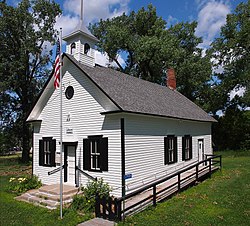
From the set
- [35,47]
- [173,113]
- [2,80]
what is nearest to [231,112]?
[173,113]

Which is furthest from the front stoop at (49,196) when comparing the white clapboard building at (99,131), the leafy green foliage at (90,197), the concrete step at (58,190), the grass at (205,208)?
the grass at (205,208)

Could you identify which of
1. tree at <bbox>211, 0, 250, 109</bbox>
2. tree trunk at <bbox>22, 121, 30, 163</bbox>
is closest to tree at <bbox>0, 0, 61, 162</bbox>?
tree trunk at <bbox>22, 121, 30, 163</bbox>

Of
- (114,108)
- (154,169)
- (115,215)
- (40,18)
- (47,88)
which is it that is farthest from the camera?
(40,18)

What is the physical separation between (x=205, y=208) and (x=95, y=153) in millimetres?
5392

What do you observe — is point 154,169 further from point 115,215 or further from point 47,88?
point 47,88

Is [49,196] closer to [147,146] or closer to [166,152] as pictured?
[147,146]

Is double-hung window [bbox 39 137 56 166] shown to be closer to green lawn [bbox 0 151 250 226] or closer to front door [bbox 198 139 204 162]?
green lawn [bbox 0 151 250 226]

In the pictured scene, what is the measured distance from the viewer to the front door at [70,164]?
12984 millimetres

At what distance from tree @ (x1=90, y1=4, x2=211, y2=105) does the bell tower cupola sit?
776 inches

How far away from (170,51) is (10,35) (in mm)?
19640

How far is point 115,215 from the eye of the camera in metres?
8.66

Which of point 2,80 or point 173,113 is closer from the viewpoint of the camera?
point 173,113

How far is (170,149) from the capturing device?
1508 cm

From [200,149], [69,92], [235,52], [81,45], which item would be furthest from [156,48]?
[69,92]
